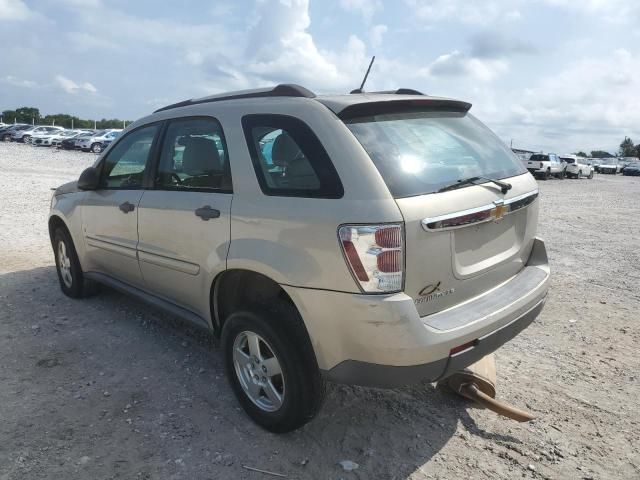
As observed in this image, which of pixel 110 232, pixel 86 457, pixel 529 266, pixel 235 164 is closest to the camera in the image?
pixel 86 457

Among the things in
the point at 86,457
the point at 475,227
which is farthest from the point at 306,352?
the point at 86,457

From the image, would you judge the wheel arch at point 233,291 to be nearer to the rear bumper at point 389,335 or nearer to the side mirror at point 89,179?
the rear bumper at point 389,335

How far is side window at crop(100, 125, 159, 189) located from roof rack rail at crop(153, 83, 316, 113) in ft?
0.87

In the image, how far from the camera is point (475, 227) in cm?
275

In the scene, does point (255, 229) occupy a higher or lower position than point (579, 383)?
higher

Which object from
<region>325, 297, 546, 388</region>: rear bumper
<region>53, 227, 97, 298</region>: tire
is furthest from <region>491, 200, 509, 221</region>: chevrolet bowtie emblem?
<region>53, 227, 97, 298</region>: tire

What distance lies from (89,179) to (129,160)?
0.47m

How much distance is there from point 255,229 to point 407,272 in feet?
2.93

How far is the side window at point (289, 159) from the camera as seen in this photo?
262cm

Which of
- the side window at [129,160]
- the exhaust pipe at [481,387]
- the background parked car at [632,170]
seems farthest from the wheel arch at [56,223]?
the background parked car at [632,170]

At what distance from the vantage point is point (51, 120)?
6938 cm

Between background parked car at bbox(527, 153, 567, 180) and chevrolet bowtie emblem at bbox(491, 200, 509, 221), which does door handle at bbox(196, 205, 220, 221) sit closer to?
chevrolet bowtie emblem at bbox(491, 200, 509, 221)

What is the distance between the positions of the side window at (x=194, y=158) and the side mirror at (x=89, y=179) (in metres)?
0.96

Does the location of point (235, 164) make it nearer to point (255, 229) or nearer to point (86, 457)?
point (255, 229)
